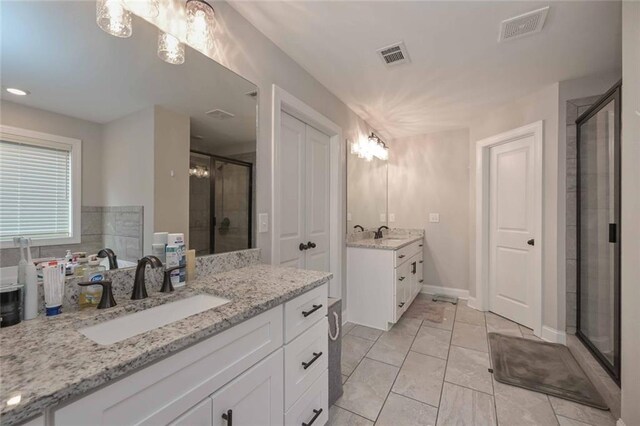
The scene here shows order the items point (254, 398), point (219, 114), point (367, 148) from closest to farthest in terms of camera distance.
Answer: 1. point (254, 398)
2. point (219, 114)
3. point (367, 148)

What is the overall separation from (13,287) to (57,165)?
44cm

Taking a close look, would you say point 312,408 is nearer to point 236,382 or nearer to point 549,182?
point 236,382

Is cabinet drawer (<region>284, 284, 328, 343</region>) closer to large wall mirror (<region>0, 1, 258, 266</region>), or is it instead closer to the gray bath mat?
large wall mirror (<region>0, 1, 258, 266</region>)

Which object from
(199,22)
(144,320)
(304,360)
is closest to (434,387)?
(304,360)

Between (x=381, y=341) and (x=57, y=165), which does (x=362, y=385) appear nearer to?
(x=381, y=341)

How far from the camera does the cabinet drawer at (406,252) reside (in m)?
2.75

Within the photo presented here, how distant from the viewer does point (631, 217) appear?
1322mm

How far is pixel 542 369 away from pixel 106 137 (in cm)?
310

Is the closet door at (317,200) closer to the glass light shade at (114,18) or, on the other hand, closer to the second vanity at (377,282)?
the second vanity at (377,282)

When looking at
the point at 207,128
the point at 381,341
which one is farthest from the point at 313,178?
the point at 381,341

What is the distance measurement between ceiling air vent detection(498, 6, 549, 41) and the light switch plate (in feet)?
6.43

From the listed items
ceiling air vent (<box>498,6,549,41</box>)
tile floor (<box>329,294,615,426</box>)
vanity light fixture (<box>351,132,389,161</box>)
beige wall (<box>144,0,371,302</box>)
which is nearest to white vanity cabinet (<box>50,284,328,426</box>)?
tile floor (<box>329,294,615,426</box>)

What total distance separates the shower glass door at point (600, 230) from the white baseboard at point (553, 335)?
129 millimetres

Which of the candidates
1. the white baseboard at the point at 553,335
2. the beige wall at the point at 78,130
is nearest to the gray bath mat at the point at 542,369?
the white baseboard at the point at 553,335
